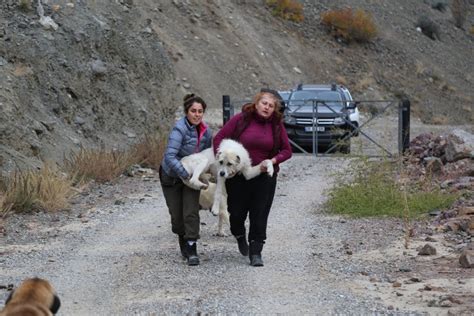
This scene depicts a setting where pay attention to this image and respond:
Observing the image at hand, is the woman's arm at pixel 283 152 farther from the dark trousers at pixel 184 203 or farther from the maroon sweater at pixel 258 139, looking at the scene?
the dark trousers at pixel 184 203

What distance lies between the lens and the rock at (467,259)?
360 inches

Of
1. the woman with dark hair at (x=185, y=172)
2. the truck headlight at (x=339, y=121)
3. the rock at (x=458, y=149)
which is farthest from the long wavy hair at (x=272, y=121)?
the truck headlight at (x=339, y=121)

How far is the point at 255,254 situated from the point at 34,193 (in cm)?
502

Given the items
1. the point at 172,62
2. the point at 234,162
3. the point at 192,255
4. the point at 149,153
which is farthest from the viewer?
the point at 172,62

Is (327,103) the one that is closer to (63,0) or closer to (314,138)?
(314,138)

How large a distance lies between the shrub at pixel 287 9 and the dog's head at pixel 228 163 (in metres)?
40.6

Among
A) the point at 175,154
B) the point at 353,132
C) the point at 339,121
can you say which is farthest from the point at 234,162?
the point at 339,121

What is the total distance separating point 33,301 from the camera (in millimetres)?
5730

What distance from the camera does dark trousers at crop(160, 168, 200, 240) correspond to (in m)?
9.77

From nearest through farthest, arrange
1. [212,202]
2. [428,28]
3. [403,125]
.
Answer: [212,202] → [403,125] → [428,28]

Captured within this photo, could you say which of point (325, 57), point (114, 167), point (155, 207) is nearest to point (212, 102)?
point (325, 57)

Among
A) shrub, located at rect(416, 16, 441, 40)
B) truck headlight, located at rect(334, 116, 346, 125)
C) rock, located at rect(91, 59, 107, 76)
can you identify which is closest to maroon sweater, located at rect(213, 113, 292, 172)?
truck headlight, located at rect(334, 116, 346, 125)

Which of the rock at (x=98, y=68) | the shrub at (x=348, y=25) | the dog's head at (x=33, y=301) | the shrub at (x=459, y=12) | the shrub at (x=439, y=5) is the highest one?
the shrub at (x=439, y=5)

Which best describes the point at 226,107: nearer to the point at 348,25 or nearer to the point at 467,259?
the point at 467,259
